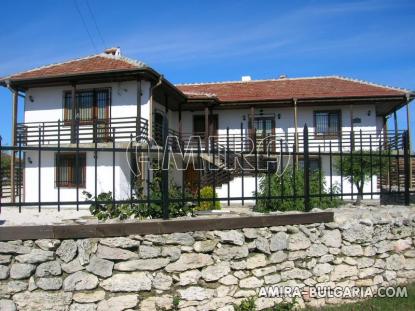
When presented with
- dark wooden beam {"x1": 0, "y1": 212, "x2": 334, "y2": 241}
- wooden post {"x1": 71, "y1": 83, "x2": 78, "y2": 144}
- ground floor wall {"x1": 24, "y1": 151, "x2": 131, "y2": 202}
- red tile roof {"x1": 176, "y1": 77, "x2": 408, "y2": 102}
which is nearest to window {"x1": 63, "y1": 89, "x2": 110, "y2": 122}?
wooden post {"x1": 71, "y1": 83, "x2": 78, "y2": 144}

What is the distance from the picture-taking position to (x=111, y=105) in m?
17.6

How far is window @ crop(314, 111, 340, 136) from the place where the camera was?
A: 21.4 meters

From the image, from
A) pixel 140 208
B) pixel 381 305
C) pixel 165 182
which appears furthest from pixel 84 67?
pixel 381 305

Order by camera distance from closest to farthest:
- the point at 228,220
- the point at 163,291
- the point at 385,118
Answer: the point at 163,291 < the point at 228,220 < the point at 385,118

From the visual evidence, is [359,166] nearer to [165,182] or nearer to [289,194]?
[289,194]

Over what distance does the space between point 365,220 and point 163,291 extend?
10.2ft

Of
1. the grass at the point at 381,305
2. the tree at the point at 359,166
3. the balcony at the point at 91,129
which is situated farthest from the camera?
the balcony at the point at 91,129

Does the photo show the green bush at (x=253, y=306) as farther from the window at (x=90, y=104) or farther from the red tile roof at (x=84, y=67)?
the window at (x=90, y=104)

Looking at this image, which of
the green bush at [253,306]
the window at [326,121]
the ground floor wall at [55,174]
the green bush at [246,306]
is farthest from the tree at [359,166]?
the window at [326,121]

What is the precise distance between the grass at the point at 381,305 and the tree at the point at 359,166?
1.60 meters

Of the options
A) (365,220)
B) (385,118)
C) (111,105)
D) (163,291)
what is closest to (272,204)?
(365,220)

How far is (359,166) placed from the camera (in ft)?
39.7

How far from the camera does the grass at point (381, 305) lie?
5.06 m

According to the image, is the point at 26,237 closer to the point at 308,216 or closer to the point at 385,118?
the point at 308,216
